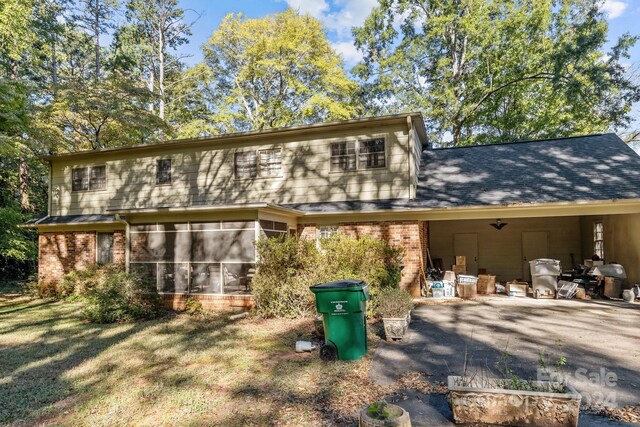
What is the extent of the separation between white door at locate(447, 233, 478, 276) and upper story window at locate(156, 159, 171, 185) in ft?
37.5

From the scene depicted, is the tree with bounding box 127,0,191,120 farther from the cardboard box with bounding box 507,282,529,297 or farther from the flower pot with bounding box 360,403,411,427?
the flower pot with bounding box 360,403,411,427

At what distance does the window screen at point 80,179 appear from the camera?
14.3 meters

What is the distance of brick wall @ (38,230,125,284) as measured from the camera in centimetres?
1327

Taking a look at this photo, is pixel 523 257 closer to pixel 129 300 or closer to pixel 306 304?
pixel 306 304

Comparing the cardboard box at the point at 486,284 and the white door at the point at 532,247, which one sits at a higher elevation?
the white door at the point at 532,247

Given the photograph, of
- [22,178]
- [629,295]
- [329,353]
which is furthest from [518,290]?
[22,178]

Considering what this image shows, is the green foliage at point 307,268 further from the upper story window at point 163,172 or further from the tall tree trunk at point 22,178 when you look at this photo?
the tall tree trunk at point 22,178

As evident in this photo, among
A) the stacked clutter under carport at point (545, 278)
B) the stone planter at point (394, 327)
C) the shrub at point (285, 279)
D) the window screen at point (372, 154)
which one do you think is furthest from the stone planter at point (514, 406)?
the window screen at point (372, 154)

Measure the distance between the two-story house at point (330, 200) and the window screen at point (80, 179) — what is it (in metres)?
0.06

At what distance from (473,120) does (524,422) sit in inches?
808

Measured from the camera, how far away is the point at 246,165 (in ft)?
41.6

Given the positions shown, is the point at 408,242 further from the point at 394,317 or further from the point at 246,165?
the point at 246,165

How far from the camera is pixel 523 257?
47.3ft

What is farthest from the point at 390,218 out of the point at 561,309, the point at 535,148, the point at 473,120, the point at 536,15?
the point at 536,15
